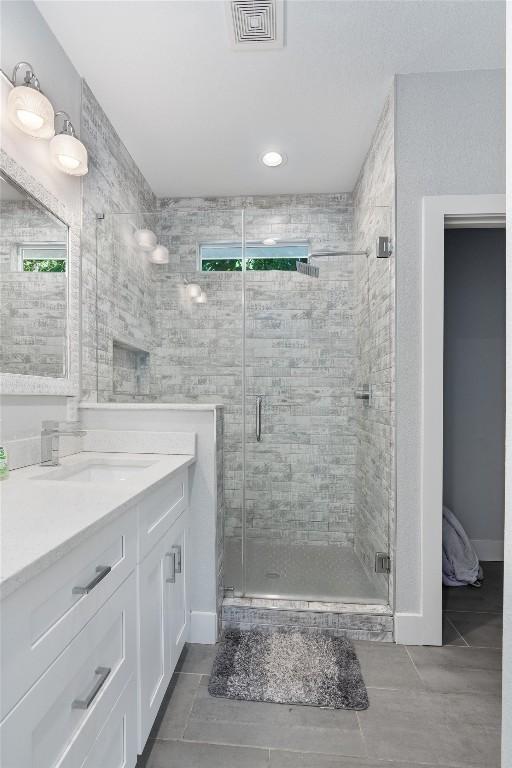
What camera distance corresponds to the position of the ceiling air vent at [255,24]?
1.75 meters

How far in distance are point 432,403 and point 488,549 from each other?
5.74 ft

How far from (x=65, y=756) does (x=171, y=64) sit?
8.29 ft

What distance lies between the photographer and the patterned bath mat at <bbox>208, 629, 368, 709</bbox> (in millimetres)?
1718

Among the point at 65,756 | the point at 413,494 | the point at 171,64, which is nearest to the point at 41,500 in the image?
the point at 65,756

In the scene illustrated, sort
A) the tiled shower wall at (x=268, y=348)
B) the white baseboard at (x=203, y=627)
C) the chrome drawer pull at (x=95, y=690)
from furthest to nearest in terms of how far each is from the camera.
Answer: the tiled shower wall at (x=268, y=348), the white baseboard at (x=203, y=627), the chrome drawer pull at (x=95, y=690)

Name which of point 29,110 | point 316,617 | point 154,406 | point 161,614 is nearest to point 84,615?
point 161,614

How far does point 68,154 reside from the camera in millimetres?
1881

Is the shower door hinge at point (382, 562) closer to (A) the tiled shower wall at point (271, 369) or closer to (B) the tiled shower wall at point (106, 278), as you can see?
(A) the tiled shower wall at point (271, 369)

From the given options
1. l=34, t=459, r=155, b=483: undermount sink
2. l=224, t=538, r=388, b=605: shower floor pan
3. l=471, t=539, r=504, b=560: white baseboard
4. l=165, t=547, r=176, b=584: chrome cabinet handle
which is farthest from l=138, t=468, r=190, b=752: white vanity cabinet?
l=471, t=539, r=504, b=560: white baseboard

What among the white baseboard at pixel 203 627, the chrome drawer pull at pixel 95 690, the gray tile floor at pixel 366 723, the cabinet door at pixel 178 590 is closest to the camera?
the chrome drawer pull at pixel 95 690

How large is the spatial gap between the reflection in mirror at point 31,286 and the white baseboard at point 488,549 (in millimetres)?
3018

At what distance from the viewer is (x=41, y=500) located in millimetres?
1149

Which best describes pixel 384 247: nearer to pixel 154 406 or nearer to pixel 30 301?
pixel 154 406

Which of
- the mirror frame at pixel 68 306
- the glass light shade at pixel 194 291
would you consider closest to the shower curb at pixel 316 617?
the mirror frame at pixel 68 306
